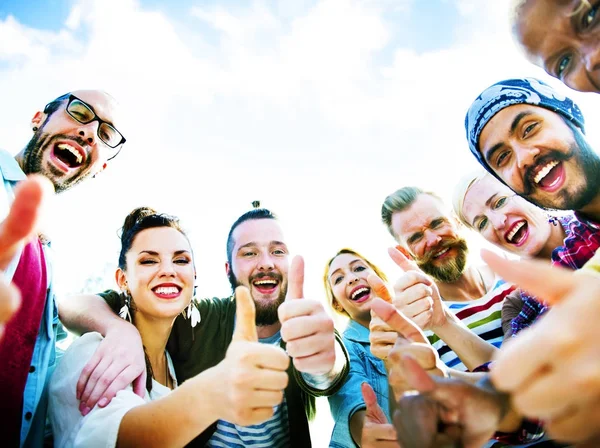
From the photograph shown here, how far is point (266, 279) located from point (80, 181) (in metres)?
2.06

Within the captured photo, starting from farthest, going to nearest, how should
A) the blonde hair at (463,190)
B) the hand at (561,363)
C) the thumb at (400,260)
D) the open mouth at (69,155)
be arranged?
the blonde hair at (463,190), the open mouth at (69,155), the thumb at (400,260), the hand at (561,363)

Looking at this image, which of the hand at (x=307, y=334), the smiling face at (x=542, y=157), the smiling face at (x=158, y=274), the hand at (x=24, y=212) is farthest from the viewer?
the smiling face at (x=158, y=274)

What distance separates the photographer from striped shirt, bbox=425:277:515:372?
3213 mm

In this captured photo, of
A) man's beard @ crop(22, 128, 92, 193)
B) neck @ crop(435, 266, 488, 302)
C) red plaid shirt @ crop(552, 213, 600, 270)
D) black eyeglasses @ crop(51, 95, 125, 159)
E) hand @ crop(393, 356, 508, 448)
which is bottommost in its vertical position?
hand @ crop(393, 356, 508, 448)

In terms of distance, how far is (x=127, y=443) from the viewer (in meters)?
1.87

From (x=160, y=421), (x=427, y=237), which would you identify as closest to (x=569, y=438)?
(x=160, y=421)

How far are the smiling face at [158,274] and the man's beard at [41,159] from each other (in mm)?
819

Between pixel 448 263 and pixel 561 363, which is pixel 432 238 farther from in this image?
pixel 561 363

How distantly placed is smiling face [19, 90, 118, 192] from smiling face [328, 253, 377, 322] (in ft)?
9.21

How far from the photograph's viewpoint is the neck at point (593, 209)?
2659 mm

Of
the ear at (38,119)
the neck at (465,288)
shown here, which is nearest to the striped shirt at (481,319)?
the neck at (465,288)

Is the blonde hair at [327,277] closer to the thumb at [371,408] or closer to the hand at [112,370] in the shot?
the thumb at [371,408]

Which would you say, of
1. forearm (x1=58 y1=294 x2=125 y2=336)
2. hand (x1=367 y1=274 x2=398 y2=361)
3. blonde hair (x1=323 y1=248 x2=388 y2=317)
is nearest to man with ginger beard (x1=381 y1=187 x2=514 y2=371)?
→ blonde hair (x1=323 y1=248 x2=388 y2=317)

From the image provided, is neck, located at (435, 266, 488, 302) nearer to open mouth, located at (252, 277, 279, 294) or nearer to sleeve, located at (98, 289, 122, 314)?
open mouth, located at (252, 277, 279, 294)
